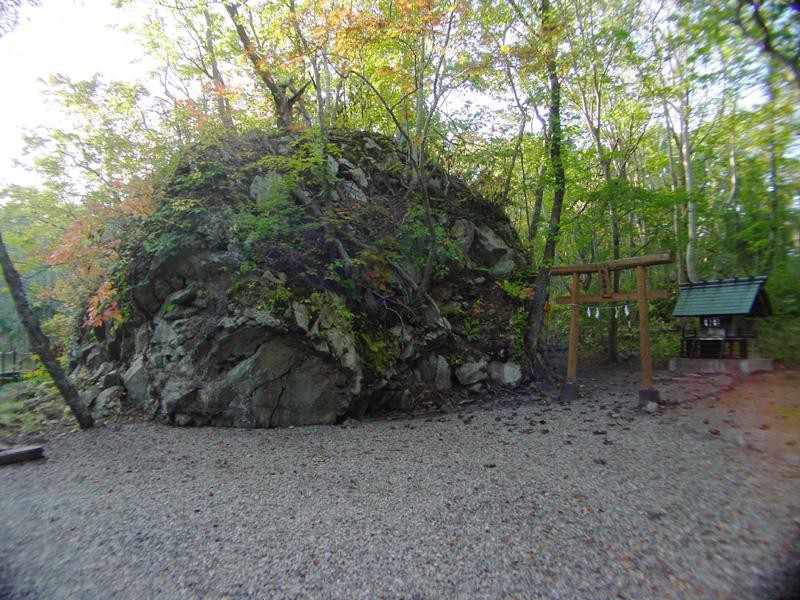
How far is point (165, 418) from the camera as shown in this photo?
704cm

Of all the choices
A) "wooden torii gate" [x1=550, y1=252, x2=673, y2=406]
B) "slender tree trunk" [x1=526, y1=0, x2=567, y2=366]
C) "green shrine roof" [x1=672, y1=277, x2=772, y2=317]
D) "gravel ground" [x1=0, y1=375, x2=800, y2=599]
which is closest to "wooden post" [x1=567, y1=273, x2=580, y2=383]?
"wooden torii gate" [x1=550, y1=252, x2=673, y2=406]

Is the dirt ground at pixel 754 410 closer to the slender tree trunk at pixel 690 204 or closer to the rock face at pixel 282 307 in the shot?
the rock face at pixel 282 307

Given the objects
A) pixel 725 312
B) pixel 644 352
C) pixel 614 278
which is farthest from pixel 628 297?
pixel 614 278

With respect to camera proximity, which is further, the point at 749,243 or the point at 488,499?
the point at 749,243

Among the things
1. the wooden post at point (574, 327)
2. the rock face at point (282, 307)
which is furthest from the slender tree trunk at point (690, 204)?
the rock face at point (282, 307)

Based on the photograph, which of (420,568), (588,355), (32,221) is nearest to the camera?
(420,568)

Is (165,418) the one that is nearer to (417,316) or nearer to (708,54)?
(417,316)

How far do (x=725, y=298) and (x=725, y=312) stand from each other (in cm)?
39

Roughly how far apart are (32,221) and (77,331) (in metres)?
2.47

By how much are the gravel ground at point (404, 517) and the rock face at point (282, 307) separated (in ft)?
3.20

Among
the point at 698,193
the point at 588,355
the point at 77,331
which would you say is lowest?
the point at 588,355

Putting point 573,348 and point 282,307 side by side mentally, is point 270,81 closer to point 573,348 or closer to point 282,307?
point 282,307

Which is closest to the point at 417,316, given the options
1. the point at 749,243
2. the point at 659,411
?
the point at 659,411

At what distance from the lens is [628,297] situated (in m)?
8.04
